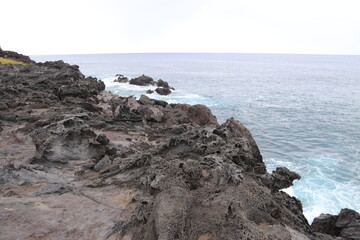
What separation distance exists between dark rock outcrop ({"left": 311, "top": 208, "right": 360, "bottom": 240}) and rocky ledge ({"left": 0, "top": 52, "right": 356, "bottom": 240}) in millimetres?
2436

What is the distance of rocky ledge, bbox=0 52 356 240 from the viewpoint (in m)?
6.23

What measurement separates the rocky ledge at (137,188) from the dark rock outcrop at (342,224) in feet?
7.99

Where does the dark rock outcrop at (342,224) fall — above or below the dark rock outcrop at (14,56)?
below

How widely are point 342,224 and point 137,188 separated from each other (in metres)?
8.97

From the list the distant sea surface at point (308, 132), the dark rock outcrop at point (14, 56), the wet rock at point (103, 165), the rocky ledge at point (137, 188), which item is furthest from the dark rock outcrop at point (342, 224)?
the dark rock outcrop at point (14, 56)

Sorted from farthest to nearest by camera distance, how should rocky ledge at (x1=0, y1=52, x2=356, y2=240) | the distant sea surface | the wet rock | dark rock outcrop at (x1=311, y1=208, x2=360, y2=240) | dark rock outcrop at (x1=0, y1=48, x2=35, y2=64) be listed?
dark rock outcrop at (x1=0, y1=48, x2=35, y2=64)
the distant sea surface
dark rock outcrop at (x1=311, y1=208, x2=360, y2=240)
the wet rock
rocky ledge at (x1=0, y1=52, x2=356, y2=240)

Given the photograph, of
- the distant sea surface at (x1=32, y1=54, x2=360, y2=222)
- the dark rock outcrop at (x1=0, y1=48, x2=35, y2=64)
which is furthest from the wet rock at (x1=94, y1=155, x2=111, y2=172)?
the dark rock outcrop at (x1=0, y1=48, x2=35, y2=64)

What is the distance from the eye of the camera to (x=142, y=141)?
14.7 metres

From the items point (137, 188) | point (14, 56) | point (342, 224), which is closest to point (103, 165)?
point (137, 188)

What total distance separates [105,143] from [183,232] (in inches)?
307

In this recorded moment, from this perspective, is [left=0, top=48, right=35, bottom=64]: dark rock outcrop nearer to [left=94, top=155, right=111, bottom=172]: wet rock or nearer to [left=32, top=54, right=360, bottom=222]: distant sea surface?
[left=32, top=54, right=360, bottom=222]: distant sea surface

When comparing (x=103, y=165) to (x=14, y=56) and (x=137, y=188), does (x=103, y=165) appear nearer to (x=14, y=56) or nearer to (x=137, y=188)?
(x=137, y=188)

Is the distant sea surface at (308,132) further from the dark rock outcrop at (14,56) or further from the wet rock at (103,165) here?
the dark rock outcrop at (14,56)

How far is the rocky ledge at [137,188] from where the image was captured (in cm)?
623
